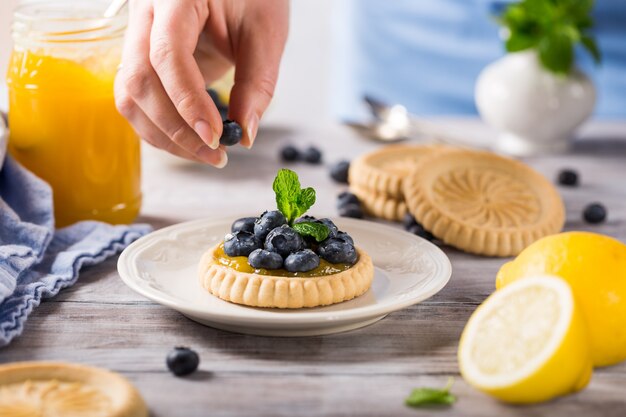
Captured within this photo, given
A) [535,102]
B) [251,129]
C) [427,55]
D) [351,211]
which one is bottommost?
[427,55]

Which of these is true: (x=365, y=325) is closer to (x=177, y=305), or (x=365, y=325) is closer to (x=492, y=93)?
(x=177, y=305)

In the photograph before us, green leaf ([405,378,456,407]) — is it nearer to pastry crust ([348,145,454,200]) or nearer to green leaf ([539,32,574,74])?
pastry crust ([348,145,454,200])

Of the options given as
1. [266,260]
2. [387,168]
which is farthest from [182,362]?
[387,168]

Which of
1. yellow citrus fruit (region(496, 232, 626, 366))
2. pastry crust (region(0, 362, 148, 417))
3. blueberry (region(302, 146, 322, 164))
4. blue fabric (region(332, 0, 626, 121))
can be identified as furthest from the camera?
blue fabric (region(332, 0, 626, 121))

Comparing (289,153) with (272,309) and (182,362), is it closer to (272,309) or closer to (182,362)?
(272,309)

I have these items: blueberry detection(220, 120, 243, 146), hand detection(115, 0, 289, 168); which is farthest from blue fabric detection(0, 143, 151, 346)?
blueberry detection(220, 120, 243, 146)

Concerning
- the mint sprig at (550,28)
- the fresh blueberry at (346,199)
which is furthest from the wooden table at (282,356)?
the mint sprig at (550,28)
